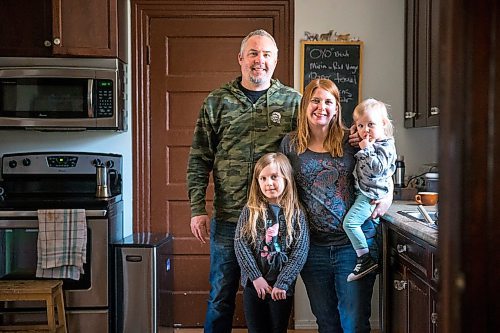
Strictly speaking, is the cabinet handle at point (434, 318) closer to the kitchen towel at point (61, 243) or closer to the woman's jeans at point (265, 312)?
the woman's jeans at point (265, 312)

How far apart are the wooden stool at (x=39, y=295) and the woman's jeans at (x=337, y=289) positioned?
1417 mm

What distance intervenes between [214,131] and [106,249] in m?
1.14

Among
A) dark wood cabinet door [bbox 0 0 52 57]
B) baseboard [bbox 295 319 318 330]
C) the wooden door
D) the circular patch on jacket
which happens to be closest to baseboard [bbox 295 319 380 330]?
baseboard [bbox 295 319 318 330]

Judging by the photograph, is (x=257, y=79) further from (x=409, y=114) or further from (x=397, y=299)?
(x=409, y=114)

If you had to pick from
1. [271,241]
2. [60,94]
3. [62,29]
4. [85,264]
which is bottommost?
[85,264]

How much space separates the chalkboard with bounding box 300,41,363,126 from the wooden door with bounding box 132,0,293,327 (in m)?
0.11

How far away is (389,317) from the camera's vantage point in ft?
9.61

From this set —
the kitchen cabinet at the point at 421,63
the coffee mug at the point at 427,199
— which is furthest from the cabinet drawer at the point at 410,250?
the kitchen cabinet at the point at 421,63

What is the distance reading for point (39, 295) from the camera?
122 inches

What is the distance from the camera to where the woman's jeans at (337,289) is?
90.7 inches

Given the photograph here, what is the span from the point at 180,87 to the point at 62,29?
0.77 meters

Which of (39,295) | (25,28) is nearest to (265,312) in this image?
(39,295)

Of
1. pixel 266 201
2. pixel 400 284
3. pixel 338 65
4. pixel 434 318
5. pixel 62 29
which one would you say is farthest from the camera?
pixel 338 65

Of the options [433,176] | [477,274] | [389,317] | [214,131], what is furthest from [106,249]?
[477,274]
